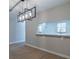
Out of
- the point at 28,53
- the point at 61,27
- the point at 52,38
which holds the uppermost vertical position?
the point at 61,27

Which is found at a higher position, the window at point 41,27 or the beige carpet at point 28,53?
the window at point 41,27

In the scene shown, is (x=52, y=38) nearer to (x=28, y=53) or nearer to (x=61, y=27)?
(x=61, y=27)

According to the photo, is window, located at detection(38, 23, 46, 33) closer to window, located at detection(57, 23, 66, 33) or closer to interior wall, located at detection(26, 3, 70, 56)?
interior wall, located at detection(26, 3, 70, 56)

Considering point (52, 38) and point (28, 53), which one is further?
point (52, 38)

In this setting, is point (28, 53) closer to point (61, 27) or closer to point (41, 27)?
point (41, 27)

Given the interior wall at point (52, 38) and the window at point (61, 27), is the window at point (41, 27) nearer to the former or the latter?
the interior wall at point (52, 38)

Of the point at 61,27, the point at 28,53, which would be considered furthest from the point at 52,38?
the point at 28,53

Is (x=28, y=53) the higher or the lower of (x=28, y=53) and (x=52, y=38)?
the lower

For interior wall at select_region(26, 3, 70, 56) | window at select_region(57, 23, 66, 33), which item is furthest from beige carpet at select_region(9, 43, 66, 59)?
window at select_region(57, 23, 66, 33)

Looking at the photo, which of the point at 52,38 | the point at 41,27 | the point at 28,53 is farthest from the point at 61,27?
the point at 28,53

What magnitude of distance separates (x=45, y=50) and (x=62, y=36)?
56 cm

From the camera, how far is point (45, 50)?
2.18 meters

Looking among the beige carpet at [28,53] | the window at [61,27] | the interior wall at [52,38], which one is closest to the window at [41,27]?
the interior wall at [52,38]
